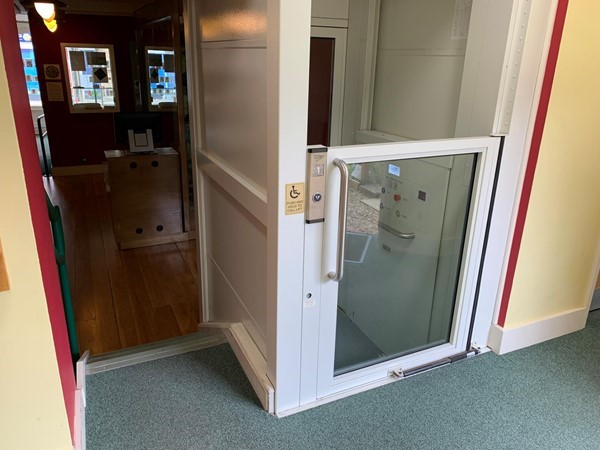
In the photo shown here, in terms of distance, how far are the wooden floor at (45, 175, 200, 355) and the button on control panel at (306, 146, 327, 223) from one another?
246cm

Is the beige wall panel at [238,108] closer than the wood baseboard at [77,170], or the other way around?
→ the beige wall panel at [238,108]

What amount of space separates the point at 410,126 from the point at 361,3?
84 centimetres

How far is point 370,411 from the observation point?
6.71 feet

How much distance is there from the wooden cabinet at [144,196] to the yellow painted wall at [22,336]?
12.4ft

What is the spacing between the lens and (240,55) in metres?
2.10

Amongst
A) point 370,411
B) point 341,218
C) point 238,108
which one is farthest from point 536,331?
point 238,108

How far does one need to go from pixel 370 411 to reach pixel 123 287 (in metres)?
3.13

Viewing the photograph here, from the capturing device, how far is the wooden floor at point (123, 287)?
3.79 meters

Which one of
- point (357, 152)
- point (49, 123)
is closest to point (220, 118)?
point (357, 152)

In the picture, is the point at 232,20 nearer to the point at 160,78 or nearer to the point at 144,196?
the point at 144,196

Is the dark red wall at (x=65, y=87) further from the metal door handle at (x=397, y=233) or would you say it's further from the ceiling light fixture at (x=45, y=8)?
the metal door handle at (x=397, y=233)

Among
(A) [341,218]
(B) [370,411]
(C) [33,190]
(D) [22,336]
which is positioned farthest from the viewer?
(B) [370,411]

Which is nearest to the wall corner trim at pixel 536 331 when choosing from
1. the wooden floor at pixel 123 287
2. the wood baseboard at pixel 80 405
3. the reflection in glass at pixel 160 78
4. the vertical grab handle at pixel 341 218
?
the vertical grab handle at pixel 341 218

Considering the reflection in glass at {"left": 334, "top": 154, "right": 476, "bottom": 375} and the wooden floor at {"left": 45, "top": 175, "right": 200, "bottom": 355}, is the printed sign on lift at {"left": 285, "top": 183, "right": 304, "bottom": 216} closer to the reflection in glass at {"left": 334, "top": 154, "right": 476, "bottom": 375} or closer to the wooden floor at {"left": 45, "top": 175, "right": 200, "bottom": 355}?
the reflection in glass at {"left": 334, "top": 154, "right": 476, "bottom": 375}
